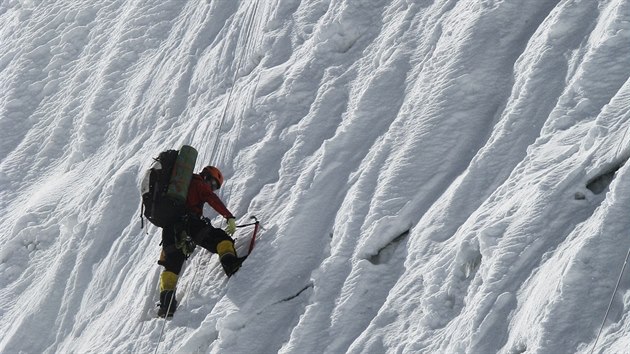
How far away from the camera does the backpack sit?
873cm

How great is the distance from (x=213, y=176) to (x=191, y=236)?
73cm

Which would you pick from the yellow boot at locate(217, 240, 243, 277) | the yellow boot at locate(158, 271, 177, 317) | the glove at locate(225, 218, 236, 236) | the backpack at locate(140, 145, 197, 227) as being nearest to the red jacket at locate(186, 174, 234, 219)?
the backpack at locate(140, 145, 197, 227)

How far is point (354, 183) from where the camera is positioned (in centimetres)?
886

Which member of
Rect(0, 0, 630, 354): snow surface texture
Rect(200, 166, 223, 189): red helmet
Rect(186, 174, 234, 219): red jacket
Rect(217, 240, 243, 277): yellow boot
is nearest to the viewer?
Rect(0, 0, 630, 354): snow surface texture

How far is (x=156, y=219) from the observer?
8.77 meters

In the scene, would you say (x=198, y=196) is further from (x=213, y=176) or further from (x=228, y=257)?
(x=228, y=257)

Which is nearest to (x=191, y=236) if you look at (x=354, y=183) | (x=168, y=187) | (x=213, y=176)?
(x=168, y=187)

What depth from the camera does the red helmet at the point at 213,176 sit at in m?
9.20

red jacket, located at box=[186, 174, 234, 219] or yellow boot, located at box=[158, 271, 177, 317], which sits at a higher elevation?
red jacket, located at box=[186, 174, 234, 219]

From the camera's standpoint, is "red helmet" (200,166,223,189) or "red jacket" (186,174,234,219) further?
"red helmet" (200,166,223,189)

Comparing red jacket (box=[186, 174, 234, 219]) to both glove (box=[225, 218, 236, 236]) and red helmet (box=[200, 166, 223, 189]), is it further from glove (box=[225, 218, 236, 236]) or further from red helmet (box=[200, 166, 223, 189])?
glove (box=[225, 218, 236, 236])

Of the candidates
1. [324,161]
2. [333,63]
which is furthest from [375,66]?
[324,161]

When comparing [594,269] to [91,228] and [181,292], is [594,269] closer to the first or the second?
[181,292]

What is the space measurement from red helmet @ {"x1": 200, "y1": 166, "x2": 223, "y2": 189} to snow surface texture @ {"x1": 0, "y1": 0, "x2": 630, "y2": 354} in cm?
41
